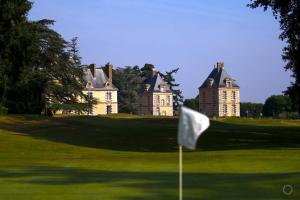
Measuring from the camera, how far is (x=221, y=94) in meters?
148

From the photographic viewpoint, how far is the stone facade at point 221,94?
149 metres

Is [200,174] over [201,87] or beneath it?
beneath

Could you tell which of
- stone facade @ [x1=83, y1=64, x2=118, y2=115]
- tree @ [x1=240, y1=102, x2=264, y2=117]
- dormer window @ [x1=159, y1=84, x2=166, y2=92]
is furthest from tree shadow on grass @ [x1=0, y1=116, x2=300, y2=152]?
tree @ [x1=240, y1=102, x2=264, y2=117]

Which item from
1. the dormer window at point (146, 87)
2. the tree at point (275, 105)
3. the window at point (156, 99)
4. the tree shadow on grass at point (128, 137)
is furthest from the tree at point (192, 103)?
the tree shadow on grass at point (128, 137)

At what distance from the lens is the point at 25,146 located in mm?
34812

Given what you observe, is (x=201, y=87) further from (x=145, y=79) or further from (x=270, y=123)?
(x=270, y=123)

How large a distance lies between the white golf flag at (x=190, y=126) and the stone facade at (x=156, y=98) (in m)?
146

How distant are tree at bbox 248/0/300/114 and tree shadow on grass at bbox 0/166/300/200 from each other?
70.9 feet

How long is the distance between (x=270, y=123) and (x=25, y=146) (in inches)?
1633

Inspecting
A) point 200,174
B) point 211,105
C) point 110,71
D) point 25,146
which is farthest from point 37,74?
point 211,105

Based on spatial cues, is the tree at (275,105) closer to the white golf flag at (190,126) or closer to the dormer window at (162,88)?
the dormer window at (162,88)

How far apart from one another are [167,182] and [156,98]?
459 feet

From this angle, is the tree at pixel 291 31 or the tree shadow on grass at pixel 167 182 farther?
the tree at pixel 291 31

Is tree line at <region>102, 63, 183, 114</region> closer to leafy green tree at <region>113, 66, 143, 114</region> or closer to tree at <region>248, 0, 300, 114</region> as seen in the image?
leafy green tree at <region>113, 66, 143, 114</region>
